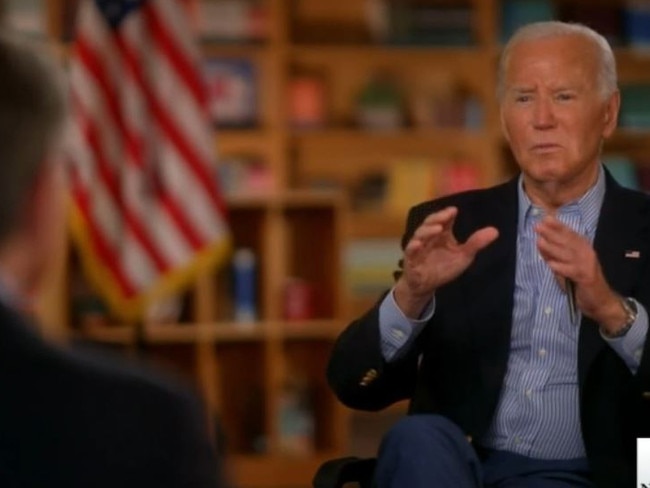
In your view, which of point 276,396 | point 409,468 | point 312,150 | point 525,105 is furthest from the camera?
point 312,150

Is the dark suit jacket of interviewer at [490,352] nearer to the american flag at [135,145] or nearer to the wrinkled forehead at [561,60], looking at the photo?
the wrinkled forehead at [561,60]

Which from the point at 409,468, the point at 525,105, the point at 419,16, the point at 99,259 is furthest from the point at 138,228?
the point at 419,16

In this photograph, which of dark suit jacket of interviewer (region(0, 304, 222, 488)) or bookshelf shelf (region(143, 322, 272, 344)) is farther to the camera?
bookshelf shelf (region(143, 322, 272, 344))

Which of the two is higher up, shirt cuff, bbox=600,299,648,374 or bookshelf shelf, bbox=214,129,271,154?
bookshelf shelf, bbox=214,129,271,154

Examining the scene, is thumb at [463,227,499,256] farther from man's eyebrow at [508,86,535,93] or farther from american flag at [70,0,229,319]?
american flag at [70,0,229,319]

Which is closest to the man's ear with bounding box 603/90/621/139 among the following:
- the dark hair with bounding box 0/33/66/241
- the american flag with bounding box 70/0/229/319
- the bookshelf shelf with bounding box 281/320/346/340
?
the dark hair with bounding box 0/33/66/241

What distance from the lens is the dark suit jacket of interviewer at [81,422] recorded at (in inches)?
38.2

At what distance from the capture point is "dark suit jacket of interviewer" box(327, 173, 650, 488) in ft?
8.04

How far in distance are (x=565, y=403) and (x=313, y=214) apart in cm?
355

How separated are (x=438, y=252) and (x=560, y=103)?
423 mm

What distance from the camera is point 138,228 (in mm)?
4656

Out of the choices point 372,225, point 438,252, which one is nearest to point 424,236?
point 438,252

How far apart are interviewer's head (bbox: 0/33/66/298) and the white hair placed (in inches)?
67.5

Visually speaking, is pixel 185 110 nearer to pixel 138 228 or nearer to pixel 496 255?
pixel 138 228
